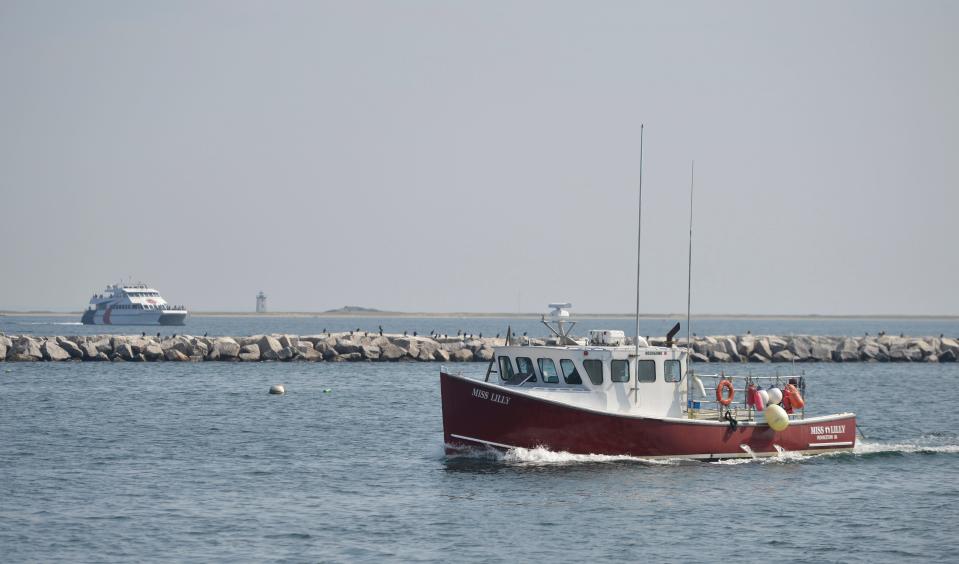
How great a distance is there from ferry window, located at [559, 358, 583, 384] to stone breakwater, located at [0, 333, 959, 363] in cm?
4522

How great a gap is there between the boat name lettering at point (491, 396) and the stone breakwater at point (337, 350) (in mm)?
46000

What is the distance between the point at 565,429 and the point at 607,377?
1.88m

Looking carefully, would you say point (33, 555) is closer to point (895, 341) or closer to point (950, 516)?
point (950, 516)

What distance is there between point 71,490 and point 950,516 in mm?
20083

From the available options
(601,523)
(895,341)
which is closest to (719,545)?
(601,523)

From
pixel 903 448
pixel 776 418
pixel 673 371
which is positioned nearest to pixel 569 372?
pixel 673 371

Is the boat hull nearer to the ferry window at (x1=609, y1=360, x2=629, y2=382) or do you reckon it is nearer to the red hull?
the red hull

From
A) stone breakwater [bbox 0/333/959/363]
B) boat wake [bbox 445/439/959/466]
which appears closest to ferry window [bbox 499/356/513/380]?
boat wake [bbox 445/439/959/466]

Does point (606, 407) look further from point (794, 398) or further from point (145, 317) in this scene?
point (145, 317)

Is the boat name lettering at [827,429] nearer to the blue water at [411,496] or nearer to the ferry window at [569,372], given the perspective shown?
the blue water at [411,496]

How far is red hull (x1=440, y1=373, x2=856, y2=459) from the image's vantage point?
30281mm

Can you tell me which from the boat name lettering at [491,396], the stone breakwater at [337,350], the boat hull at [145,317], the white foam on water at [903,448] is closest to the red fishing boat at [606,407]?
the boat name lettering at [491,396]

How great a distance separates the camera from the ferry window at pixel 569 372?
31.3m

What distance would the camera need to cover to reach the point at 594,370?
31172 mm
